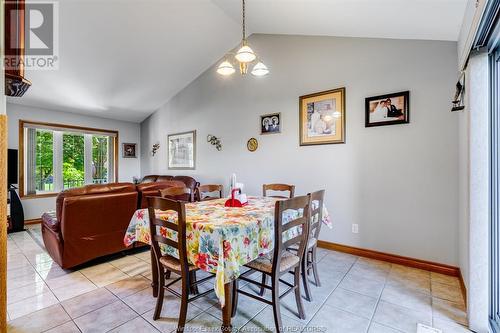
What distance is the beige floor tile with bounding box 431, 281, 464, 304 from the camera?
7.02 ft

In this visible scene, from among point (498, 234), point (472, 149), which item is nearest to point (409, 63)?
point (472, 149)

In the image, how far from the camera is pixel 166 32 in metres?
3.85

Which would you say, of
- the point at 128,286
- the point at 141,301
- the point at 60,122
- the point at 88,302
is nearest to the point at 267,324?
the point at 141,301

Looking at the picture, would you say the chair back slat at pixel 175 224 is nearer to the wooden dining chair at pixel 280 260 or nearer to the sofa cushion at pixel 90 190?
the wooden dining chair at pixel 280 260

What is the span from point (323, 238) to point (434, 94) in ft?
7.22

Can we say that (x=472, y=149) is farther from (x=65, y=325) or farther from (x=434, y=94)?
(x=65, y=325)

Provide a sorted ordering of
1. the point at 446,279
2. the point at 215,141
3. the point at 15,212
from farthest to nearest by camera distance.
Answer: the point at 215,141
the point at 15,212
the point at 446,279

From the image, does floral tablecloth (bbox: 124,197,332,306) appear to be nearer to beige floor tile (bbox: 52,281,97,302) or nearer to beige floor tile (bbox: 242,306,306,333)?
beige floor tile (bbox: 242,306,306,333)

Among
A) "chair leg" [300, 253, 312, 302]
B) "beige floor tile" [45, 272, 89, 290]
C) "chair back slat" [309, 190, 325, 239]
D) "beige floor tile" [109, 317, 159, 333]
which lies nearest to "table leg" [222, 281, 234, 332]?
"beige floor tile" [109, 317, 159, 333]

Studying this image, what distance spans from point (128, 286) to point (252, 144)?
8.90 ft

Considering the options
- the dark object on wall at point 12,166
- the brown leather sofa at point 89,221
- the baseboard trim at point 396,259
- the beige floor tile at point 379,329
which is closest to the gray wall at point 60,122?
the dark object on wall at point 12,166

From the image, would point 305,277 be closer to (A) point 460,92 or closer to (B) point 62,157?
(A) point 460,92

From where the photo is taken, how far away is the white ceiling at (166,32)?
2.35m

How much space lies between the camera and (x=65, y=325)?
1.83 meters
